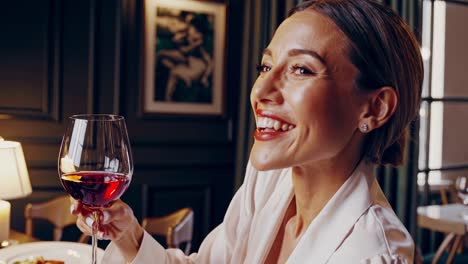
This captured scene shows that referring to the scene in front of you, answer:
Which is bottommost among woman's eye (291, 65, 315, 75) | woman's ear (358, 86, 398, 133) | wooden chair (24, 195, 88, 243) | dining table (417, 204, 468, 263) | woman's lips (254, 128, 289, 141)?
dining table (417, 204, 468, 263)

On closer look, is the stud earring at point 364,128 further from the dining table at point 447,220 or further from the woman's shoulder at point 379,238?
the dining table at point 447,220

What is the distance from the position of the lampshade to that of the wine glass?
1.62 metres

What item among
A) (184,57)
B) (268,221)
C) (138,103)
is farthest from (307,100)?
(184,57)

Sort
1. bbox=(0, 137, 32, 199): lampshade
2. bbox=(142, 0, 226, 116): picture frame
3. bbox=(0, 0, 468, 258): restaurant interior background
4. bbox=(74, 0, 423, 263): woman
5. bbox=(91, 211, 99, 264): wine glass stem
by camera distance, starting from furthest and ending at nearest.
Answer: bbox=(142, 0, 226, 116): picture frame, bbox=(0, 0, 468, 258): restaurant interior background, bbox=(0, 137, 32, 199): lampshade, bbox=(74, 0, 423, 263): woman, bbox=(91, 211, 99, 264): wine glass stem

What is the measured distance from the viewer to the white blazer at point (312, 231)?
0.92m

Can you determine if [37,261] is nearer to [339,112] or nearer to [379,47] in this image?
[339,112]

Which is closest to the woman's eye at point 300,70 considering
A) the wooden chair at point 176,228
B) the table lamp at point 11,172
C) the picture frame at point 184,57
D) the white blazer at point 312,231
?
the white blazer at point 312,231

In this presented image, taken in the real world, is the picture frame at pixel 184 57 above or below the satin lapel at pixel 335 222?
above

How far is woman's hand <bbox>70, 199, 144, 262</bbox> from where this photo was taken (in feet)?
3.46

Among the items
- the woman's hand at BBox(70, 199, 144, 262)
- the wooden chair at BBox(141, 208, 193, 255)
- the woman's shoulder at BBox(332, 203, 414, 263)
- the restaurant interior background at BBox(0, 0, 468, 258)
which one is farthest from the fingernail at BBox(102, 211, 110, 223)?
the restaurant interior background at BBox(0, 0, 468, 258)

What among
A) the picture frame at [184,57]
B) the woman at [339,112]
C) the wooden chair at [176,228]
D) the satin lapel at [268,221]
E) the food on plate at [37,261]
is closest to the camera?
the woman at [339,112]

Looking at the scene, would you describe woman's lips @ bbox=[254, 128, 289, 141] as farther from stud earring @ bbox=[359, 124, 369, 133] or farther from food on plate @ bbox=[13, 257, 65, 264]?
food on plate @ bbox=[13, 257, 65, 264]

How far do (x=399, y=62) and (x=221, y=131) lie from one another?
305 cm

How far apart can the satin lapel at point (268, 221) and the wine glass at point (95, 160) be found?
1.17ft
